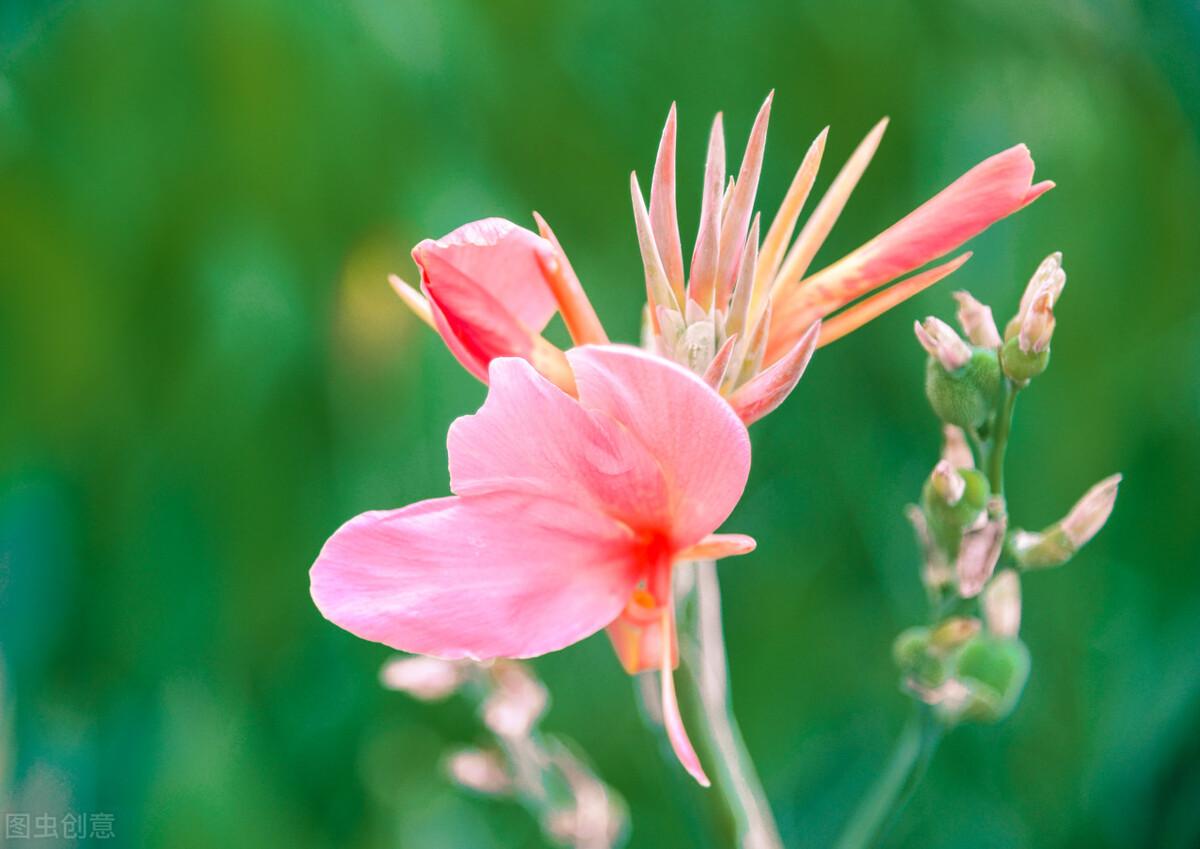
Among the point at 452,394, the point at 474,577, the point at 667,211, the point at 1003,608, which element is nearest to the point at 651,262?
the point at 667,211

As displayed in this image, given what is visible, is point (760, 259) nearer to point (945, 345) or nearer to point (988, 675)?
point (945, 345)

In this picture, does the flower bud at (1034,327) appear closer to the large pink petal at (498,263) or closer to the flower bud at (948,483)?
the flower bud at (948,483)

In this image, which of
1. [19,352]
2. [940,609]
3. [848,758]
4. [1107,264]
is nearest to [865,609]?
[848,758]

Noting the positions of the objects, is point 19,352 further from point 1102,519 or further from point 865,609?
point 1102,519

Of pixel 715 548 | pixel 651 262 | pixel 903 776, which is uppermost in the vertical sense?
pixel 651 262

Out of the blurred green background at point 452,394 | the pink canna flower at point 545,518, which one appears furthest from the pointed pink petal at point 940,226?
the blurred green background at point 452,394

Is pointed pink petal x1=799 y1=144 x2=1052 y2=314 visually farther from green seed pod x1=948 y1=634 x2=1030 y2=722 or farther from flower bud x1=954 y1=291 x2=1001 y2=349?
green seed pod x1=948 y1=634 x2=1030 y2=722
